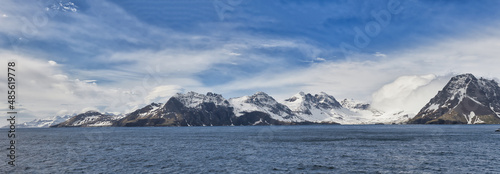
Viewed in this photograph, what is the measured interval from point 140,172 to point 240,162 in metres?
21.9

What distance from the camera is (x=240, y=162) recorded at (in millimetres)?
72375

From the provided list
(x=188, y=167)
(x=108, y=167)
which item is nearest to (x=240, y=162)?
(x=188, y=167)

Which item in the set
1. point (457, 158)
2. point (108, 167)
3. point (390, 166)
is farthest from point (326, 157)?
point (108, 167)

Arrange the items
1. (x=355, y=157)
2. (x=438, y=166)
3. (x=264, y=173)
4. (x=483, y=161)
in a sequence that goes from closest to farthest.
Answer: (x=264, y=173) → (x=438, y=166) → (x=483, y=161) → (x=355, y=157)

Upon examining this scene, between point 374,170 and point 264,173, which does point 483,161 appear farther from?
point 264,173

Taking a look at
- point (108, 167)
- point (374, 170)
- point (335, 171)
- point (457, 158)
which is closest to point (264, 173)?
point (335, 171)

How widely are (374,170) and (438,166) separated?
1474 cm

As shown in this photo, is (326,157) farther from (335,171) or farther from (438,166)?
(438,166)

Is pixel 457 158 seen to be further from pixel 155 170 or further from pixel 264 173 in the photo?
pixel 155 170

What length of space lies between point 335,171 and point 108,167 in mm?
45590

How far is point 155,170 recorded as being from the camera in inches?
2457

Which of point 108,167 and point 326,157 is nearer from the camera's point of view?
point 108,167

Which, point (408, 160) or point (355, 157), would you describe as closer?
point (408, 160)

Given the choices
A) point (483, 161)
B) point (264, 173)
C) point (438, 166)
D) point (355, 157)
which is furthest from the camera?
point (355, 157)
